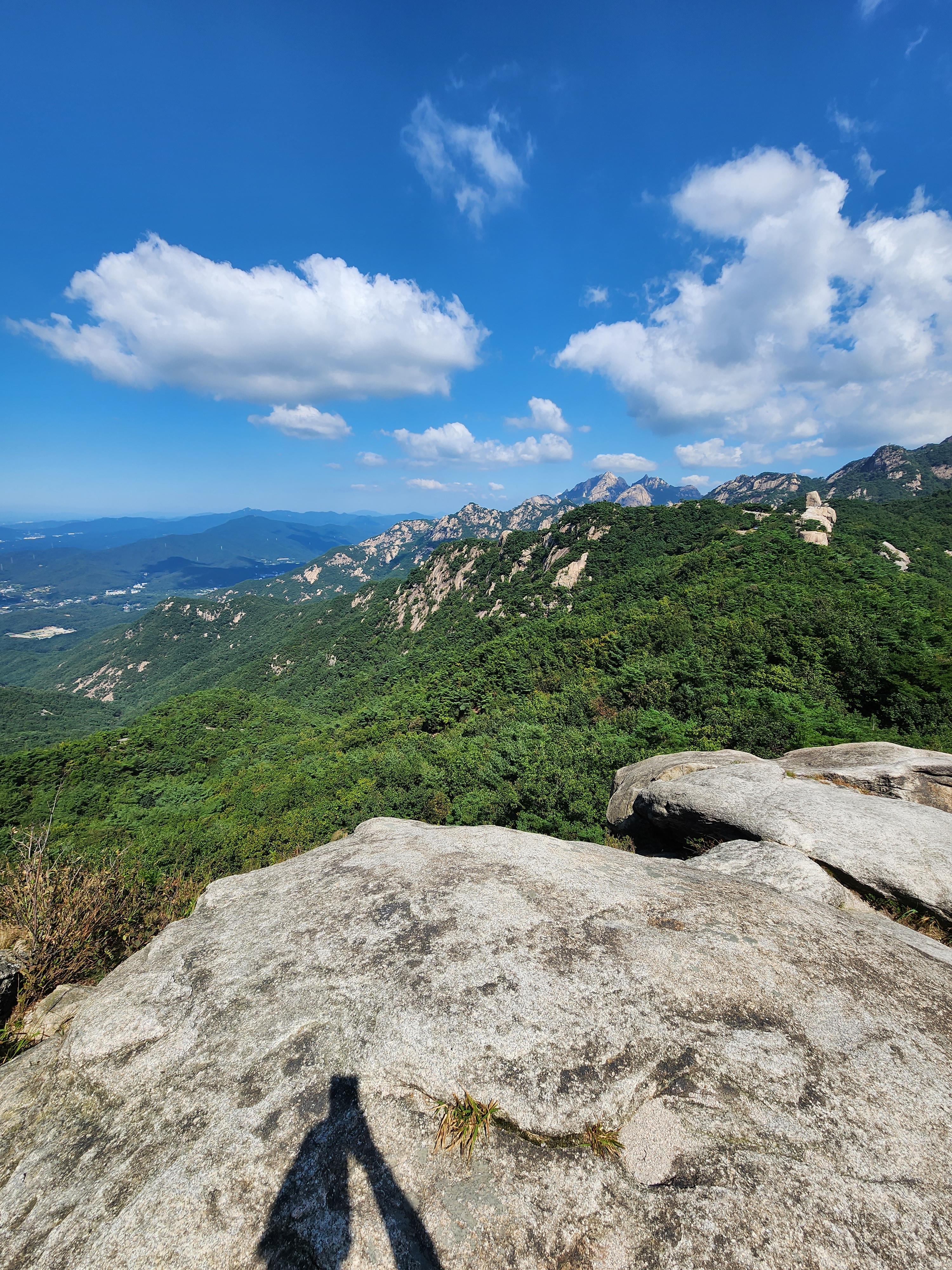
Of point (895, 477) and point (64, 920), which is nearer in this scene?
point (64, 920)

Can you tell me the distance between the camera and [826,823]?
806 centimetres

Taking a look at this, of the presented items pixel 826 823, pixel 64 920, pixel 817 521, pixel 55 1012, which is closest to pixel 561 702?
pixel 826 823

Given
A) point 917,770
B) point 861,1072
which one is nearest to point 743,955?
point 861,1072

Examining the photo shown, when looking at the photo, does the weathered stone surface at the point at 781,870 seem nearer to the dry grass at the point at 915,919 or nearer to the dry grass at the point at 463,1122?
the dry grass at the point at 915,919

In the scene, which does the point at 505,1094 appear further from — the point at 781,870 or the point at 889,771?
the point at 889,771

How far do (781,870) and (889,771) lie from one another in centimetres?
484

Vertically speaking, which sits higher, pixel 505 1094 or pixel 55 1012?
pixel 505 1094

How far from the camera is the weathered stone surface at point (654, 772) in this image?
1240cm

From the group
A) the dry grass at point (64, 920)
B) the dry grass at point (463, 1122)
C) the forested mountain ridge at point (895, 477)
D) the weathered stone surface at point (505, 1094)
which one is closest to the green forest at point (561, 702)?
the dry grass at point (64, 920)

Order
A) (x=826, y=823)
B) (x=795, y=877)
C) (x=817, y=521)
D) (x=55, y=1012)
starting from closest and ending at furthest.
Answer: (x=55, y=1012)
(x=795, y=877)
(x=826, y=823)
(x=817, y=521)

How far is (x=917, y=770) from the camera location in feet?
32.1

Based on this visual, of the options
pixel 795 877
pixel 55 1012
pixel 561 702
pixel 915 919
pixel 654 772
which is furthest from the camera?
pixel 561 702

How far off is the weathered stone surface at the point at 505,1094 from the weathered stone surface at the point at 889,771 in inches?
212

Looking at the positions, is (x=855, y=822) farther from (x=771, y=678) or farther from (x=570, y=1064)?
(x=771, y=678)
